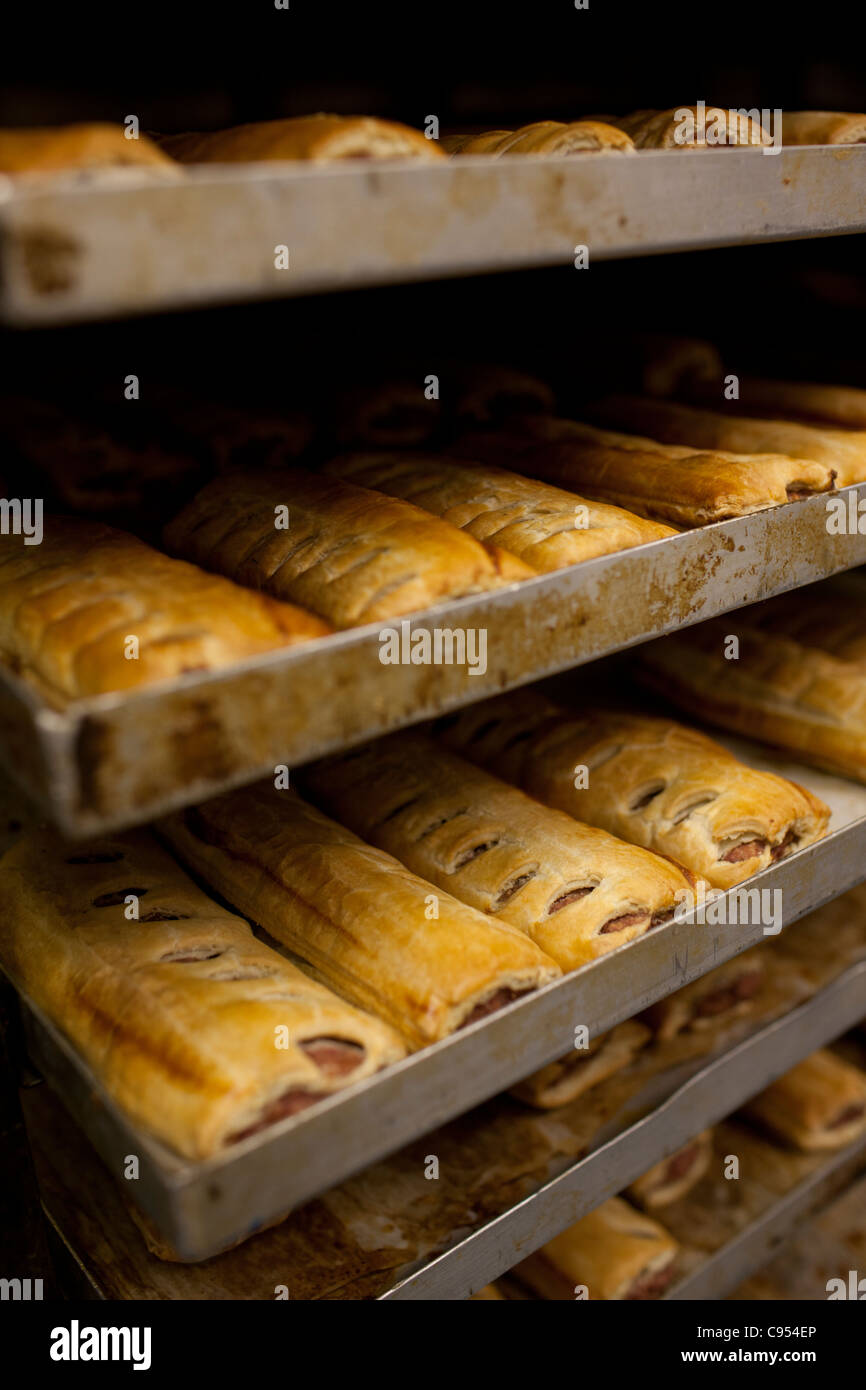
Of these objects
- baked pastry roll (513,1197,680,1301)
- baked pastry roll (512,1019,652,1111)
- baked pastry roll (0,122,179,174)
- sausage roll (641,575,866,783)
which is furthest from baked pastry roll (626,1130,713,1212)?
baked pastry roll (0,122,179,174)

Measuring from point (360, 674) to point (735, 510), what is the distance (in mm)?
696

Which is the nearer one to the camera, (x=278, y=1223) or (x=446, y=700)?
(x=446, y=700)

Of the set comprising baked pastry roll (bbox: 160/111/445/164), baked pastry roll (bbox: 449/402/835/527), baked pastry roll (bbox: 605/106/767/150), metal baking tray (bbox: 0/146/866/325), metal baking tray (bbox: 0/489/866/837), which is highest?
baked pastry roll (bbox: 605/106/767/150)

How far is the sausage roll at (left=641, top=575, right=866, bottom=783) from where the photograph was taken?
1.96 m

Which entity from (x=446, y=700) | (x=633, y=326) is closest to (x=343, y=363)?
(x=633, y=326)

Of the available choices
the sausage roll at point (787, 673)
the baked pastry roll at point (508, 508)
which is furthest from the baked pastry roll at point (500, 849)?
the sausage roll at point (787, 673)

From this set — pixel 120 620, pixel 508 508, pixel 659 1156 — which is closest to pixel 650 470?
pixel 508 508

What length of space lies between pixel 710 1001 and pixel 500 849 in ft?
2.53

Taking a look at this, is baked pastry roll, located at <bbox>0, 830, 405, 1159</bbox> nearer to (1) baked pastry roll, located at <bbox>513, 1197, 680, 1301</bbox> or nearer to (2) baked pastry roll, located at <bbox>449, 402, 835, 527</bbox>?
(2) baked pastry roll, located at <bbox>449, 402, 835, 527</bbox>

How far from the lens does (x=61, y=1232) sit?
1604mm

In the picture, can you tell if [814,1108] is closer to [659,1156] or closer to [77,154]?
[659,1156]

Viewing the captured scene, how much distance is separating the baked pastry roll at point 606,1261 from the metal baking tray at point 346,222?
5.48 ft

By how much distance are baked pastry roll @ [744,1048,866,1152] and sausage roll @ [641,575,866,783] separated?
842 millimetres
